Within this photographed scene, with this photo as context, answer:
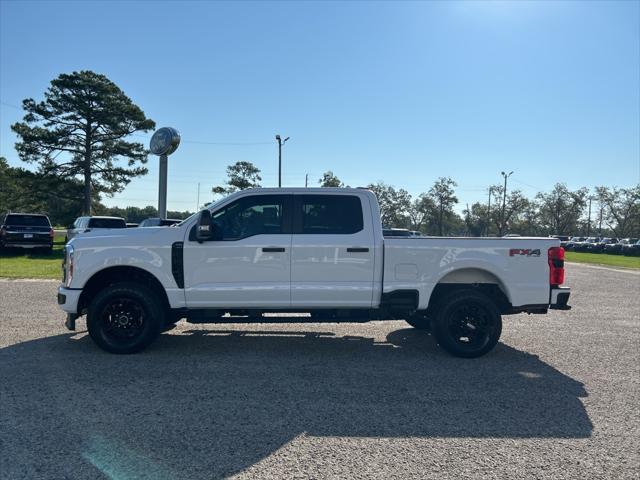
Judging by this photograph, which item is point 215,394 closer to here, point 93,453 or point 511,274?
point 93,453

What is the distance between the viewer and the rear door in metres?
5.80

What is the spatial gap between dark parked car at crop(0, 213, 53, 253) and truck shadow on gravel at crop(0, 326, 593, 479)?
16.3m

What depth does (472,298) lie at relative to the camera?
19.4 ft

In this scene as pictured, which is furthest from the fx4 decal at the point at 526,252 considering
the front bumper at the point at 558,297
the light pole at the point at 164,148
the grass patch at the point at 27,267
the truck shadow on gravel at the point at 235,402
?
the light pole at the point at 164,148

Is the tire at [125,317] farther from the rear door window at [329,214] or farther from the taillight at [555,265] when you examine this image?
the taillight at [555,265]

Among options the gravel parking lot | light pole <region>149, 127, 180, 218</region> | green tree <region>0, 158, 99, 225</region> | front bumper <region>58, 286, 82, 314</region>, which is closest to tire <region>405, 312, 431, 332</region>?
the gravel parking lot

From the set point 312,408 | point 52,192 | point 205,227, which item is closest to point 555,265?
point 312,408

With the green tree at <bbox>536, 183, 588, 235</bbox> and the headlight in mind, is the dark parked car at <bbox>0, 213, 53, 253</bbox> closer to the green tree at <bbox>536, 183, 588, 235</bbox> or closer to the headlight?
the headlight

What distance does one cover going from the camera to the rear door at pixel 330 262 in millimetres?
5797

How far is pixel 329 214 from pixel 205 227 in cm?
160

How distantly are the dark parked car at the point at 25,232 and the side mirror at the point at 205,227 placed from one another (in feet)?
59.5

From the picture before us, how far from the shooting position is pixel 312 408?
419 centimetres

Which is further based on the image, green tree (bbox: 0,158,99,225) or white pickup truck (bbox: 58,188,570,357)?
green tree (bbox: 0,158,99,225)

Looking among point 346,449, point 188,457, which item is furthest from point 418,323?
point 188,457
